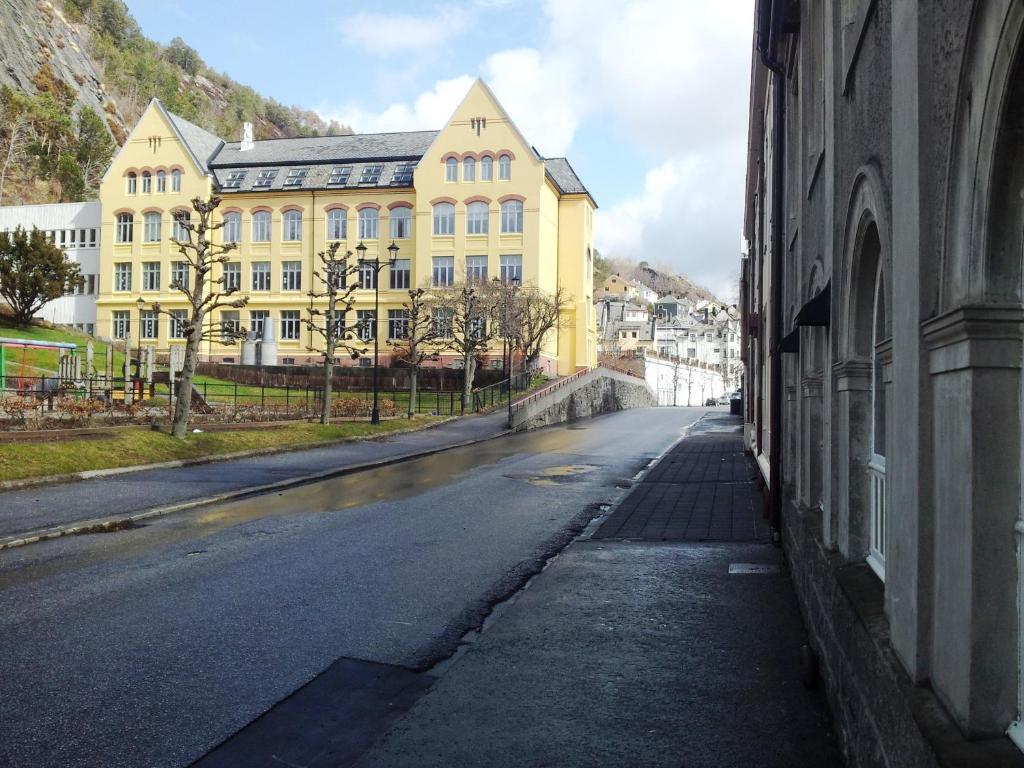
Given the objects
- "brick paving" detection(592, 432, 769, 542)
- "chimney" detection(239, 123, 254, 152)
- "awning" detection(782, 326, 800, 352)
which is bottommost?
"brick paving" detection(592, 432, 769, 542)

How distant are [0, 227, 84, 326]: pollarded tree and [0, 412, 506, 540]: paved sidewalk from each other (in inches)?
1649

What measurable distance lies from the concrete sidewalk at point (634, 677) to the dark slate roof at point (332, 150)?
58593 mm

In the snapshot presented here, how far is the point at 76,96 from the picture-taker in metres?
108

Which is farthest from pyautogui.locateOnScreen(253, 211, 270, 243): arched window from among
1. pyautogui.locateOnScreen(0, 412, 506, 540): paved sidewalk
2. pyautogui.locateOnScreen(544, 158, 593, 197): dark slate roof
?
pyautogui.locateOnScreen(0, 412, 506, 540): paved sidewalk

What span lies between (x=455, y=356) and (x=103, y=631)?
5309 centimetres

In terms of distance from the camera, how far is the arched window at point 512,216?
61.0 m

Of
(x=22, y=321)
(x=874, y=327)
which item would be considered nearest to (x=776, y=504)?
(x=874, y=327)

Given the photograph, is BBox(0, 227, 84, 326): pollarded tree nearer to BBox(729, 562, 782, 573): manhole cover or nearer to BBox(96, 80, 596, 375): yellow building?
BBox(96, 80, 596, 375): yellow building

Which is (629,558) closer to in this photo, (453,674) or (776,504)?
(776,504)

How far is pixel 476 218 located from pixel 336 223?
1032cm

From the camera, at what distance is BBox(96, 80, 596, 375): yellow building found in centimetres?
6141

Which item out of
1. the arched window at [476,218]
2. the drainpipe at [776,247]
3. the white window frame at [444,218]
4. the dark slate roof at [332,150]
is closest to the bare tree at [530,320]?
the arched window at [476,218]

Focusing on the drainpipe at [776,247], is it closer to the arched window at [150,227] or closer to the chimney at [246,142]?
the arched window at [150,227]

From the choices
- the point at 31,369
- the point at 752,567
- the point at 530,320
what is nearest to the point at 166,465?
the point at 752,567
